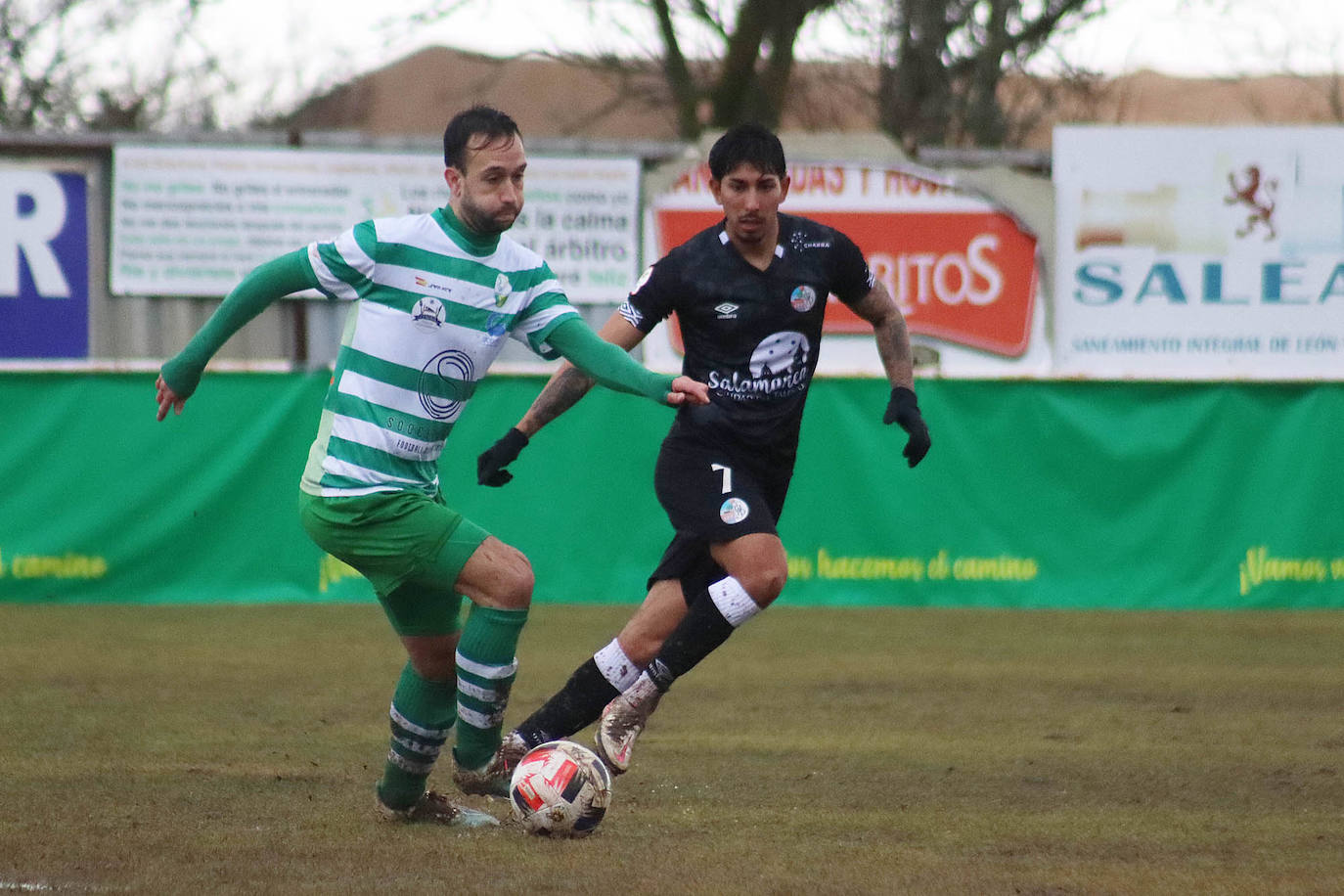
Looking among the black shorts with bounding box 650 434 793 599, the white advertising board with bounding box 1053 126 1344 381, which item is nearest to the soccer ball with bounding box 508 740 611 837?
the black shorts with bounding box 650 434 793 599

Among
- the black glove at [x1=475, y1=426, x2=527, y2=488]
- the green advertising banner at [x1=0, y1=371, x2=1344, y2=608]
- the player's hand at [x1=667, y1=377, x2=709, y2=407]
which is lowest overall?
the green advertising banner at [x1=0, y1=371, x2=1344, y2=608]

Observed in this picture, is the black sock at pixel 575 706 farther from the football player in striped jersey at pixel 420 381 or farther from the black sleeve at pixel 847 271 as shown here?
the black sleeve at pixel 847 271

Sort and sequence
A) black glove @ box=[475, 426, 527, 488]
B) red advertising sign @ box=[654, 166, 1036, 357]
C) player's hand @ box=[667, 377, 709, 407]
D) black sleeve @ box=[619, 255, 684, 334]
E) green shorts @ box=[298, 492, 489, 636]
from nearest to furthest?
player's hand @ box=[667, 377, 709, 407], green shorts @ box=[298, 492, 489, 636], black glove @ box=[475, 426, 527, 488], black sleeve @ box=[619, 255, 684, 334], red advertising sign @ box=[654, 166, 1036, 357]

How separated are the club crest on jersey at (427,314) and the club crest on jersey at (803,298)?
4.46ft

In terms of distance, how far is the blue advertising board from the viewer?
15.0m

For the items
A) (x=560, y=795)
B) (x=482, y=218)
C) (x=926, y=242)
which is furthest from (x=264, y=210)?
(x=560, y=795)

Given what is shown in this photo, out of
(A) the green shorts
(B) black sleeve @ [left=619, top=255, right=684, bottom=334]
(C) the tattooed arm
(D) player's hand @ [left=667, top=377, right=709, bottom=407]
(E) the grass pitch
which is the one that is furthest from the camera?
(B) black sleeve @ [left=619, top=255, right=684, bottom=334]

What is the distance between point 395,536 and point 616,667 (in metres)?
1.02

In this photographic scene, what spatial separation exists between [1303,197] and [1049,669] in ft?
24.4

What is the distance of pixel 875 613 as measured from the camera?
1250 centimetres

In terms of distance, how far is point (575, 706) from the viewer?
19.0 feet

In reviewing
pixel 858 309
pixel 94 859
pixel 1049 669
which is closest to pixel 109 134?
pixel 1049 669

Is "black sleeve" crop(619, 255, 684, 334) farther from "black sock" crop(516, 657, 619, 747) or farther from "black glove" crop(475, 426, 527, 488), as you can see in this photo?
"black sock" crop(516, 657, 619, 747)

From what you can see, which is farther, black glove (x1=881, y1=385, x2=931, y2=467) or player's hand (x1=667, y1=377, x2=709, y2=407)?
black glove (x1=881, y1=385, x2=931, y2=467)
